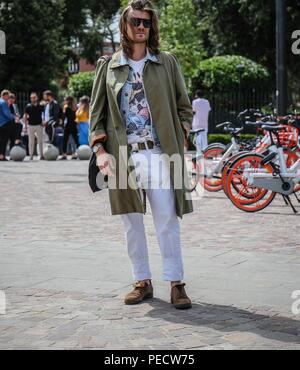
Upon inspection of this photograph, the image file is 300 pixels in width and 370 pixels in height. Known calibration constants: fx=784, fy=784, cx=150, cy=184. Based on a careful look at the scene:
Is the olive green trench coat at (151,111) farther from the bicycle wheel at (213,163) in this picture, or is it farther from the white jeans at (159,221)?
the bicycle wheel at (213,163)

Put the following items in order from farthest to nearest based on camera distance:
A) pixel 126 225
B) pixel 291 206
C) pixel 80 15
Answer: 1. pixel 80 15
2. pixel 291 206
3. pixel 126 225

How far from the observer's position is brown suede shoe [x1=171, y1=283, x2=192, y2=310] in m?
4.99

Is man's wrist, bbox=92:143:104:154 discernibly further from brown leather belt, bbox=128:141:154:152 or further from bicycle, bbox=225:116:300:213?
bicycle, bbox=225:116:300:213

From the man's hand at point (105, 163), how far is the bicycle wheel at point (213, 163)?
7.15m

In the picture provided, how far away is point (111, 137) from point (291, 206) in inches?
207

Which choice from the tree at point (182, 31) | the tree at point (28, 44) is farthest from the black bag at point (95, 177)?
the tree at point (28, 44)

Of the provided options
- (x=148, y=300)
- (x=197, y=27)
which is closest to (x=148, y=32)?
(x=148, y=300)

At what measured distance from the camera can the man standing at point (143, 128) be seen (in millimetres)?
5062

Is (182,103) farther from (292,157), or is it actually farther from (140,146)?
(292,157)

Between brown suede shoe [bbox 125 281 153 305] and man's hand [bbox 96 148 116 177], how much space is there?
0.79 m

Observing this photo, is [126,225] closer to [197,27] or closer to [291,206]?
[291,206]

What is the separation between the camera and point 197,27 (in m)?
40.2

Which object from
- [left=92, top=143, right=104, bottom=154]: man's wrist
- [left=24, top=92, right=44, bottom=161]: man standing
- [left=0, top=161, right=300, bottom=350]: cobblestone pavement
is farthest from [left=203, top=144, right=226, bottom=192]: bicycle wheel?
[left=24, top=92, right=44, bottom=161]: man standing
